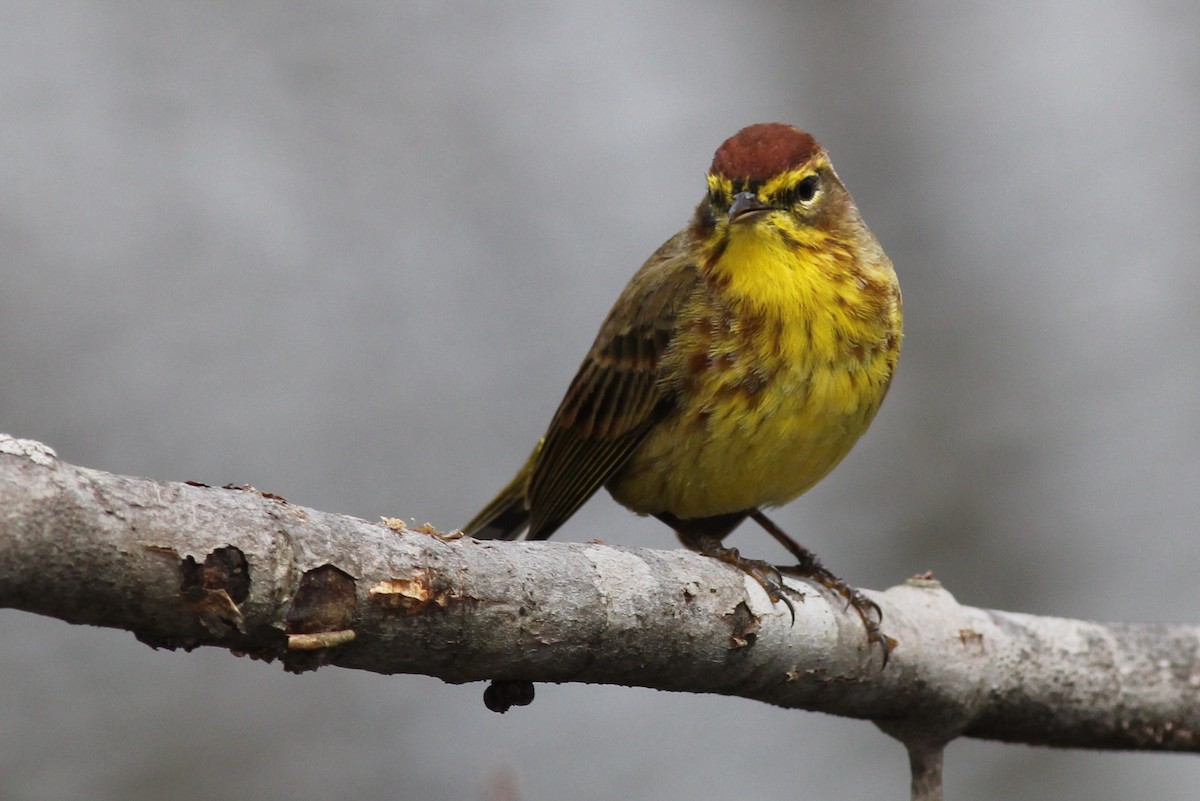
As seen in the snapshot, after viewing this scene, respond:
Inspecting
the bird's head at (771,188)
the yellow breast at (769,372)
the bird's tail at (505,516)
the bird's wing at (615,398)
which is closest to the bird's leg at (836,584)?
the yellow breast at (769,372)

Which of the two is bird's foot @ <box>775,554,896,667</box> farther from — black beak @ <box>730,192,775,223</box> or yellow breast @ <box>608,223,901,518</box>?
black beak @ <box>730,192,775,223</box>

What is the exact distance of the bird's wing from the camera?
16.3ft

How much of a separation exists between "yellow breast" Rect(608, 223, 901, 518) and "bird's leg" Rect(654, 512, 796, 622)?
0.59 ft

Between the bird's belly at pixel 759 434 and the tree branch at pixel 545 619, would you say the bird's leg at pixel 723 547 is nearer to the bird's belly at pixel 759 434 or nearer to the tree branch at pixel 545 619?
the tree branch at pixel 545 619

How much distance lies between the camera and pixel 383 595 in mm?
2828

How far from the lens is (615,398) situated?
5.09m

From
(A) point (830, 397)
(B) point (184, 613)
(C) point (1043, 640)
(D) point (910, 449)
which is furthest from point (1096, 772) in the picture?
(B) point (184, 613)

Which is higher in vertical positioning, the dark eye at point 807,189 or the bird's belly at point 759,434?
the dark eye at point 807,189

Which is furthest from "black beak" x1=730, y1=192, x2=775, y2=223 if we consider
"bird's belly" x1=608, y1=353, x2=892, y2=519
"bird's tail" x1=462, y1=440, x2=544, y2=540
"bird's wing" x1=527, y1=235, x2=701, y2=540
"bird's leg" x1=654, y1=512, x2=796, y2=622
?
"bird's tail" x1=462, y1=440, x2=544, y2=540

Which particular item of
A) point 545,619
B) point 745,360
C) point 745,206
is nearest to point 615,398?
point 745,360

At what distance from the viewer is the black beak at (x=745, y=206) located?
466 cm

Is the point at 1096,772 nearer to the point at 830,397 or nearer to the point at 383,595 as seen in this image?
the point at 830,397

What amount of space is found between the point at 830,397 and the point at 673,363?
22.2 inches

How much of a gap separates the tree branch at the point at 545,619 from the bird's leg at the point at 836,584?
43mm
